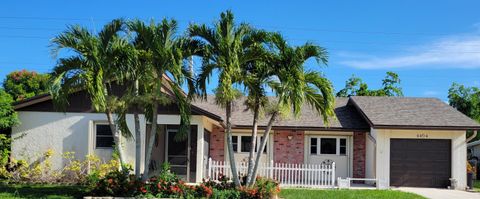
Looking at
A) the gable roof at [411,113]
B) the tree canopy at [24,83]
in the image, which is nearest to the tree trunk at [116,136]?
the gable roof at [411,113]

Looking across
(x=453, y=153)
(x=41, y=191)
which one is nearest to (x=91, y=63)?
(x=41, y=191)

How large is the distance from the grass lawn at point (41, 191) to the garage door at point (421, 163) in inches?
500

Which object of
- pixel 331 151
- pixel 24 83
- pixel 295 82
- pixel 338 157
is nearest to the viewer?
pixel 295 82

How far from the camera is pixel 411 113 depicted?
23312 mm

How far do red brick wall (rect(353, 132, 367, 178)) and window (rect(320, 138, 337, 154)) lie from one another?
89 cm

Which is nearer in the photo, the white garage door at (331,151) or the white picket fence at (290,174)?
the white picket fence at (290,174)

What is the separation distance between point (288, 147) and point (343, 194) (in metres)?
7.01

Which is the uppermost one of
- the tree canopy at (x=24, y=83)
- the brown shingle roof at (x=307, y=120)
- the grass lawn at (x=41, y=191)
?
the tree canopy at (x=24, y=83)

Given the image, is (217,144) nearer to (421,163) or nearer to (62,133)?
(62,133)

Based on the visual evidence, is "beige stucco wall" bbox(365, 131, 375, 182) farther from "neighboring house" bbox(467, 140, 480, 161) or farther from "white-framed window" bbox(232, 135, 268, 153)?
"neighboring house" bbox(467, 140, 480, 161)

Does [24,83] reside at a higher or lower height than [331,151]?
higher

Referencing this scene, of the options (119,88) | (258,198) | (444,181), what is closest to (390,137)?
A: (444,181)

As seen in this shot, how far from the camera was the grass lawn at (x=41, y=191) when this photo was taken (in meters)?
14.8

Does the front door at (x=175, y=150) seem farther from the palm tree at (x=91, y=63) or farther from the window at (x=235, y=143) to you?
the palm tree at (x=91, y=63)
